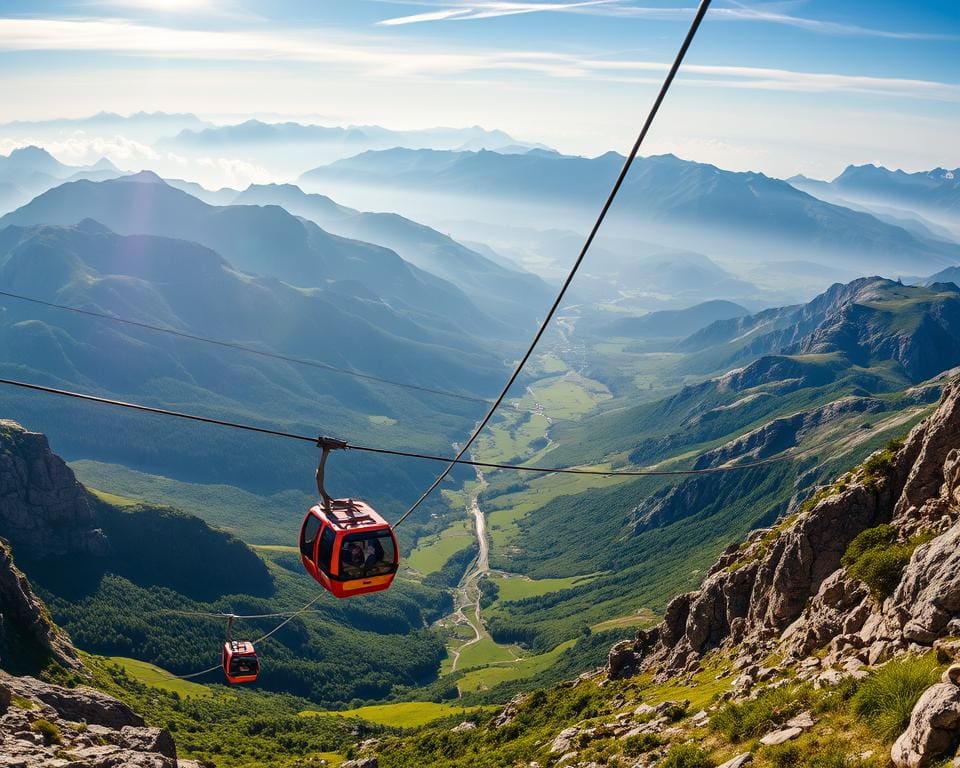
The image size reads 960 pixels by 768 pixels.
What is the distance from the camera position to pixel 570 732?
184 ft

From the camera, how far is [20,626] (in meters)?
106

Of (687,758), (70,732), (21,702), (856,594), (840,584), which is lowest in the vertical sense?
(70,732)

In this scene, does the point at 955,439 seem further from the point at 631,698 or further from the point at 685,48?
the point at 685,48

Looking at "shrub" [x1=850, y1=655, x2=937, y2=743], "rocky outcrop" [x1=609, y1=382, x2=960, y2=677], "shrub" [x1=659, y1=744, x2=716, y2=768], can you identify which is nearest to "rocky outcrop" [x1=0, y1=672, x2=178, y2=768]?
"shrub" [x1=659, y1=744, x2=716, y2=768]

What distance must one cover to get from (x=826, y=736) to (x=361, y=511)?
83.7ft

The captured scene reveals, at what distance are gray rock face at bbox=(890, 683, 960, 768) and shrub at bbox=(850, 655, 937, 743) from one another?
1671 millimetres

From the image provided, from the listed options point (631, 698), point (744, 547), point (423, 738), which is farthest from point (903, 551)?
point (423, 738)

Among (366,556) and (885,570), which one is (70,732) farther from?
(885,570)

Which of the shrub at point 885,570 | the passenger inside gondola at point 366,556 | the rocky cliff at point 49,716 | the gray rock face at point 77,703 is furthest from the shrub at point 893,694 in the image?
the gray rock face at point 77,703

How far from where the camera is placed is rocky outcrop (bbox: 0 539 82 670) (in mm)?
101562

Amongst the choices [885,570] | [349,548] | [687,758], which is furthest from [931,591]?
[349,548]

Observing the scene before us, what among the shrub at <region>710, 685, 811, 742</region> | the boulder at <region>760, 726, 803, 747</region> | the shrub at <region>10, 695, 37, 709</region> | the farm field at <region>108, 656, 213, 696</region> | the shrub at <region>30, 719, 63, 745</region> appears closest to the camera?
Result: the boulder at <region>760, 726, 803, 747</region>

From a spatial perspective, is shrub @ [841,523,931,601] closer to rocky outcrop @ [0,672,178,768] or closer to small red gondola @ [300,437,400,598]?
small red gondola @ [300,437,400,598]

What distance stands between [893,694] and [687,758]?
1084cm
